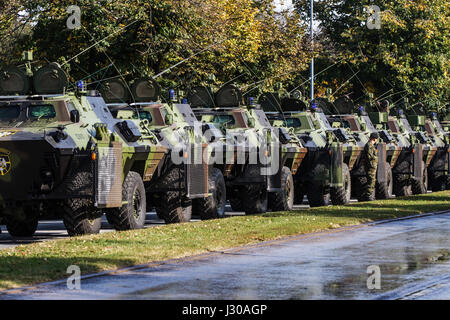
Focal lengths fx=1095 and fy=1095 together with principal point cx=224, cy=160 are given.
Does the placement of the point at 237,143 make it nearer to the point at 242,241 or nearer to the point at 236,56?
the point at 242,241

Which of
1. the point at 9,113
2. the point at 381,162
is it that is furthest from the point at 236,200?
the point at 9,113

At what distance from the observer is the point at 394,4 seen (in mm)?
46312

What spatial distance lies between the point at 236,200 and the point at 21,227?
830 centimetres

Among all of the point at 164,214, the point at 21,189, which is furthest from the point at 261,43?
the point at 21,189

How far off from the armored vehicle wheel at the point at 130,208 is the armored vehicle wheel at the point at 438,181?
67.8 ft

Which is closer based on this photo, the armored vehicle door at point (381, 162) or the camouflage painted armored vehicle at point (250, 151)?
the camouflage painted armored vehicle at point (250, 151)

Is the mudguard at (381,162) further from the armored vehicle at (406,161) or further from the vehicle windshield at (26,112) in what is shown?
the vehicle windshield at (26,112)

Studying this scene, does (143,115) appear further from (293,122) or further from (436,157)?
(436,157)

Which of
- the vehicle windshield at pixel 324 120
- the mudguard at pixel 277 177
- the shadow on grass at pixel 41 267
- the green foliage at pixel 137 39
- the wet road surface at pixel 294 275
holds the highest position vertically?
the green foliage at pixel 137 39

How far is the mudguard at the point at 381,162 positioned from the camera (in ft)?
97.1

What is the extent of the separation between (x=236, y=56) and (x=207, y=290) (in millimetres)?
22551

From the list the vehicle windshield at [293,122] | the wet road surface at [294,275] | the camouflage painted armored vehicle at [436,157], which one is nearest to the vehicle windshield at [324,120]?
the vehicle windshield at [293,122]

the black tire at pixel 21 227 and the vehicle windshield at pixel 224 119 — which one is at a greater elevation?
the vehicle windshield at pixel 224 119

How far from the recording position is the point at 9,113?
59.4 ft
